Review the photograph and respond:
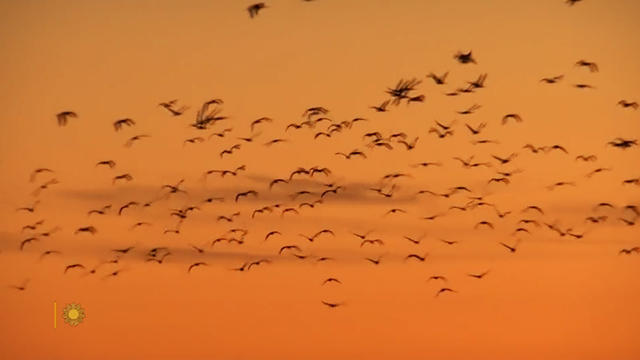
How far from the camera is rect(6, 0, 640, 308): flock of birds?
2.64 m

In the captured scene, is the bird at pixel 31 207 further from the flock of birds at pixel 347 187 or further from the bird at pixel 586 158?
the bird at pixel 586 158

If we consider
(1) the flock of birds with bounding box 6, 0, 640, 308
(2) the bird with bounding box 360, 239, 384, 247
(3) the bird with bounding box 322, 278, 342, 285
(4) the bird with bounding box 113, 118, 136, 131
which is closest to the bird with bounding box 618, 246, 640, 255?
(1) the flock of birds with bounding box 6, 0, 640, 308

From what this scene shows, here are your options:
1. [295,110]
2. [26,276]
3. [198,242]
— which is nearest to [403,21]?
[295,110]

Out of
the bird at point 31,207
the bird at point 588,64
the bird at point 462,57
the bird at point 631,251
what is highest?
the bird at point 462,57

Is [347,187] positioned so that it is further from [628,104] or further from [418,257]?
[628,104]

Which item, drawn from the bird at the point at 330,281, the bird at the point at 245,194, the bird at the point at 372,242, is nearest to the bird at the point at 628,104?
the bird at the point at 372,242

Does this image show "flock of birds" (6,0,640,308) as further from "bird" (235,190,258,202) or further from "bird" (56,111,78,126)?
"bird" (56,111,78,126)

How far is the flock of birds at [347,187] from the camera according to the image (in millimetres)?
2645

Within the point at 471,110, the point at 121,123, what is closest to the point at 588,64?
the point at 471,110

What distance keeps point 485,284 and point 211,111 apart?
122 centimetres

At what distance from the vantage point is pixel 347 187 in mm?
2646

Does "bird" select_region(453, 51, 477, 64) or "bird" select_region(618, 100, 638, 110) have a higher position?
"bird" select_region(453, 51, 477, 64)

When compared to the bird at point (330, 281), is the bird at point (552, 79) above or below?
above

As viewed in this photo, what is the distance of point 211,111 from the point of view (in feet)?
8.73
